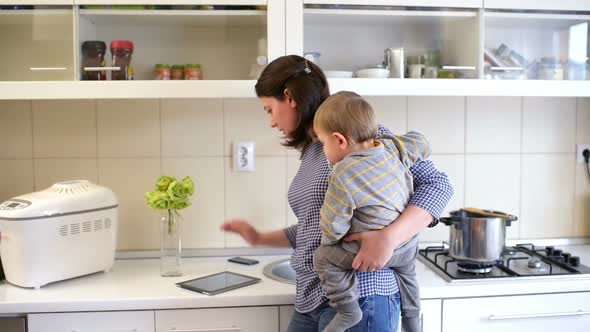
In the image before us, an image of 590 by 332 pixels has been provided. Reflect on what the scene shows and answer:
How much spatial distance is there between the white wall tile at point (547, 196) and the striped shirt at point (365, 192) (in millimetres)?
1141

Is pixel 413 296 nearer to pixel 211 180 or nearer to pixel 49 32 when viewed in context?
pixel 211 180

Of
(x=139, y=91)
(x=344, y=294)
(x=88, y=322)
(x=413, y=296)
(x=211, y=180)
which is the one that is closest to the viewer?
(x=344, y=294)

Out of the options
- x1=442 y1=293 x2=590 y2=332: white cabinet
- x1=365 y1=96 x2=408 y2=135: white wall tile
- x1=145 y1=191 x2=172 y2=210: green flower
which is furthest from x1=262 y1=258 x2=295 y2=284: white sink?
x1=365 y1=96 x2=408 y2=135: white wall tile

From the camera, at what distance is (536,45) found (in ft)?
6.75

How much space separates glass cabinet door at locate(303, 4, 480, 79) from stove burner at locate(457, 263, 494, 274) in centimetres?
63

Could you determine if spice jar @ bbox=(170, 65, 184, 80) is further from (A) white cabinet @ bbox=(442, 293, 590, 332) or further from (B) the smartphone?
(A) white cabinet @ bbox=(442, 293, 590, 332)

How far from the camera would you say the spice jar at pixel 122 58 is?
1872 millimetres

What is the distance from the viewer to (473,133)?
2297 mm

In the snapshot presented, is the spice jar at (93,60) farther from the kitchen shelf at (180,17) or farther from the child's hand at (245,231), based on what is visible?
the child's hand at (245,231)

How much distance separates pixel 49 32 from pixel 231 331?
3.65 ft

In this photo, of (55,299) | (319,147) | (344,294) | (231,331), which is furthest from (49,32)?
(344,294)

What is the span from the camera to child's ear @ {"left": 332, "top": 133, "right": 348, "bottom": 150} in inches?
52.2

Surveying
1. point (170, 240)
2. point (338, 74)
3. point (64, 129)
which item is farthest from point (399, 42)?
point (64, 129)

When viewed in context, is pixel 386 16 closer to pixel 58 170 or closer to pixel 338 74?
pixel 338 74
